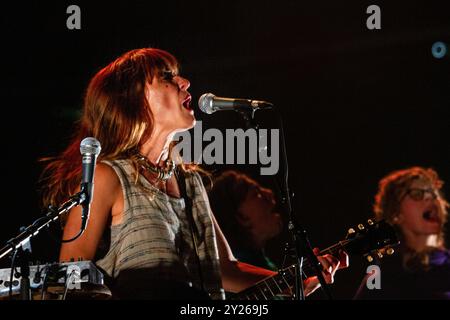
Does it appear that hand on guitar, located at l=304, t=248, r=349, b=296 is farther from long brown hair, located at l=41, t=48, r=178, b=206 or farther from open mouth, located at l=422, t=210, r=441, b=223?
open mouth, located at l=422, t=210, r=441, b=223

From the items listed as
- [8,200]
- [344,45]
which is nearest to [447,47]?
[344,45]

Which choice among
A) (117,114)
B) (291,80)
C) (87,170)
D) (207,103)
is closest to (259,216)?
(291,80)

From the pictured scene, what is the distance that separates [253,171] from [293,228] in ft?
7.56

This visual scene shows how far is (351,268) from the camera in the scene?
5.06 metres

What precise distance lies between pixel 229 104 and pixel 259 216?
2268mm

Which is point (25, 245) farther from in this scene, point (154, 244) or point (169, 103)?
point (169, 103)

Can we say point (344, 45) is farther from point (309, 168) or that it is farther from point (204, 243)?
point (204, 243)

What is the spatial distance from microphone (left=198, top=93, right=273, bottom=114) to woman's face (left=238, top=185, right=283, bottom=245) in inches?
83.7

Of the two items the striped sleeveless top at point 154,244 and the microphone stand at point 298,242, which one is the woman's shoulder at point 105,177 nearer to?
the striped sleeveless top at point 154,244

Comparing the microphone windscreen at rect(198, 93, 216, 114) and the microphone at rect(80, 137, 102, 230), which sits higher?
the microphone windscreen at rect(198, 93, 216, 114)

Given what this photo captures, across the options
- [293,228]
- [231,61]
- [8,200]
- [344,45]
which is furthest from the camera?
[344,45]

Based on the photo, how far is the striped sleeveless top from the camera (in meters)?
2.95

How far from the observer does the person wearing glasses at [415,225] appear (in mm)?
4977

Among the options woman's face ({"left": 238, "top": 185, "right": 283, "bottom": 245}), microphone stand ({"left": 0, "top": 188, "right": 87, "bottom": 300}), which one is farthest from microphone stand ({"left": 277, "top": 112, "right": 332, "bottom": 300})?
woman's face ({"left": 238, "top": 185, "right": 283, "bottom": 245})
